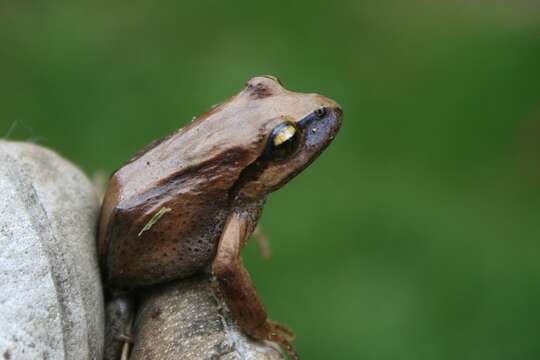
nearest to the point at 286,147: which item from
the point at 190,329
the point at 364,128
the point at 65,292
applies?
the point at 190,329

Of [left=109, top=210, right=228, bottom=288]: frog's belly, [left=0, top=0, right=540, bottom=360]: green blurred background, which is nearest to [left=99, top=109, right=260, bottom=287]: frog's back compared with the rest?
[left=109, top=210, right=228, bottom=288]: frog's belly

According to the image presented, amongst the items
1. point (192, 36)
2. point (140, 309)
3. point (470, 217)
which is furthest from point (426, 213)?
point (140, 309)

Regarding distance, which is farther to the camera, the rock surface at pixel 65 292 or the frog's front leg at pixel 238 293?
the frog's front leg at pixel 238 293

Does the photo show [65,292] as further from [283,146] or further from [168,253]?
[283,146]

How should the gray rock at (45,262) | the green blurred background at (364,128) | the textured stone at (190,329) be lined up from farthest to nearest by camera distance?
the green blurred background at (364,128), the textured stone at (190,329), the gray rock at (45,262)

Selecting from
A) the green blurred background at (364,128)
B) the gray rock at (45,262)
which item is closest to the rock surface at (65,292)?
the gray rock at (45,262)

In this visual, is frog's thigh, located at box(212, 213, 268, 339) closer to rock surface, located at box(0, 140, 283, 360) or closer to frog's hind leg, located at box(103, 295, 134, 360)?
rock surface, located at box(0, 140, 283, 360)

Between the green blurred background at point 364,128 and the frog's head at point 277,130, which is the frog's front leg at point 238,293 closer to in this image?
the frog's head at point 277,130

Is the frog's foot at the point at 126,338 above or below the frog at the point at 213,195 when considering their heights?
below

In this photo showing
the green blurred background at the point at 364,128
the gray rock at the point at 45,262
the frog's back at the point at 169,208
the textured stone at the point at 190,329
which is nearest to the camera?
the gray rock at the point at 45,262
